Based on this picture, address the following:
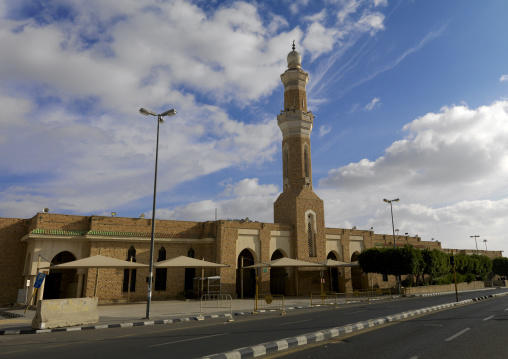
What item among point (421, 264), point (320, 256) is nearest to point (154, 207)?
point (320, 256)

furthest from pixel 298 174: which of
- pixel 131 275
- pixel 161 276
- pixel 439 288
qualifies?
pixel 439 288

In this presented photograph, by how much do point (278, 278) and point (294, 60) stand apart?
22597mm

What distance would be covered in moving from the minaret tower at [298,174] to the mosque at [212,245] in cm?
10

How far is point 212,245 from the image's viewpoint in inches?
1189

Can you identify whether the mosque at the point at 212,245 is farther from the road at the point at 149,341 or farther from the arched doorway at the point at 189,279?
the road at the point at 149,341

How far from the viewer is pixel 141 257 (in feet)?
88.9

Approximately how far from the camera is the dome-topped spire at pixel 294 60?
1508 inches

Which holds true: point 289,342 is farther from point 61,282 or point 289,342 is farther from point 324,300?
point 61,282

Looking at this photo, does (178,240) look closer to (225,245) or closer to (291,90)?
(225,245)

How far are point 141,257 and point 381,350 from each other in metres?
22.2

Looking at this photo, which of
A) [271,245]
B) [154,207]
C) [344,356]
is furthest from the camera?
[271,245]

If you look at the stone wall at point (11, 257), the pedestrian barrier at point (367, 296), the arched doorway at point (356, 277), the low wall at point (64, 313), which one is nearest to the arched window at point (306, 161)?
the arched doorway at point (356, 277)

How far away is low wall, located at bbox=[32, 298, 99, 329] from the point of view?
12.8m

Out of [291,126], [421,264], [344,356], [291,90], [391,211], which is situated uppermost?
[291,90]
